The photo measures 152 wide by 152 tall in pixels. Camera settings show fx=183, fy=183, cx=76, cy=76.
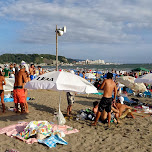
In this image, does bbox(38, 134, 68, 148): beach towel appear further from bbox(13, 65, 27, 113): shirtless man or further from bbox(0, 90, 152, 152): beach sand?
bbox(13, 65, 27, 113): shirtless man

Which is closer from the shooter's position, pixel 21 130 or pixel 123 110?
pixel 21 130

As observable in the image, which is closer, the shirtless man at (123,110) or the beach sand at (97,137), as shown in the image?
the beach sand at (97,137)

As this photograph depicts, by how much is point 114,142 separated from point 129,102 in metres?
4.60

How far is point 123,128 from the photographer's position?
16.8 feet

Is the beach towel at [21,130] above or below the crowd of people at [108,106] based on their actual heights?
below

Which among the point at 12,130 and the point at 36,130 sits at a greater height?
the point at 36,130

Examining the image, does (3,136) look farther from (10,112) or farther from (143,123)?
(143,123)

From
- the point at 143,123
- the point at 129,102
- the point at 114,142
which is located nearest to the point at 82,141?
the point at 114,142

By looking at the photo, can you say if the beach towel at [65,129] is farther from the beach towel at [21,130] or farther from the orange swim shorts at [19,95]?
the orange swim shorts at [19,95]

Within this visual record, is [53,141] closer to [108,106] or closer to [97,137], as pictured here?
[97,137]

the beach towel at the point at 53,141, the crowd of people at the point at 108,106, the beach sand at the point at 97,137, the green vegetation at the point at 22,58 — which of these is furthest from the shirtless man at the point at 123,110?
the green vegetation at the point at 22,58

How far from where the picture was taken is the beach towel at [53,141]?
3800 millimetres

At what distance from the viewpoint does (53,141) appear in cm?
388

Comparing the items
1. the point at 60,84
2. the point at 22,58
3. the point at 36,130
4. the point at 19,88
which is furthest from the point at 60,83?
the point at 22,58
